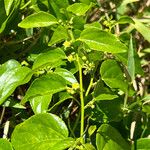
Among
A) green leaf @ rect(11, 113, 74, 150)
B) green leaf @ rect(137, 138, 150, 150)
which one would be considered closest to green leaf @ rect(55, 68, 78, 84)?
green leaf @ rect(11, 113, 74, 150)

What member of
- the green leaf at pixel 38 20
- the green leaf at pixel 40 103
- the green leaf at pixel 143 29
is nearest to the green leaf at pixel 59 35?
the green leaf at pixel 38 20

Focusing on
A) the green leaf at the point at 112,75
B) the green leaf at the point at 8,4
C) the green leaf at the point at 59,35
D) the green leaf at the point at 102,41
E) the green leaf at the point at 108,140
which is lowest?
the green leaf at the point at 108,140

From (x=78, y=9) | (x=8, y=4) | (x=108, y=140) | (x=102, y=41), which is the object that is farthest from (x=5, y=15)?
(x=108, y=140)

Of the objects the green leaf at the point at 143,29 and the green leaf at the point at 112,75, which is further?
the green leaf at the point at 143,29

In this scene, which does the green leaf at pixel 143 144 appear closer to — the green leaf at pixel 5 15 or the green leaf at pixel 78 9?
the green leaf at pixel 78 9

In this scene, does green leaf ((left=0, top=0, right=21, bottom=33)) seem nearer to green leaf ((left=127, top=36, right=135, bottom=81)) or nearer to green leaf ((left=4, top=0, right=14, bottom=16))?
green leaf ((left=4, top=0, right=14, bottom=16))

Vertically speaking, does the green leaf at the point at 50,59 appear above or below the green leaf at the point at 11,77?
above

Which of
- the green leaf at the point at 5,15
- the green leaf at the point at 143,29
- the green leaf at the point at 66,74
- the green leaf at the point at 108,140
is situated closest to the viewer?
the green leaf at the point at 108,140
